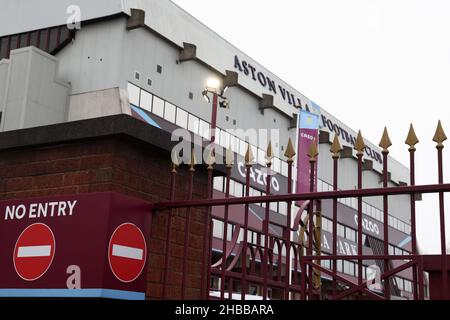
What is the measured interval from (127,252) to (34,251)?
724mm

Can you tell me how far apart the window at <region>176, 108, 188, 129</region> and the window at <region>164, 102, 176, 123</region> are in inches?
17.3

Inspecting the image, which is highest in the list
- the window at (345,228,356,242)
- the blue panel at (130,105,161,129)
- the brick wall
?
the blue panel at (130,105,161,129)

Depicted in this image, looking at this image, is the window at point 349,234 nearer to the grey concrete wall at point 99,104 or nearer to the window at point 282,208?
the window at point 282,208

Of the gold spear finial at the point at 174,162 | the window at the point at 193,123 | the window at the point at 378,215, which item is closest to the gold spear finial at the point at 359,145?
the gold spear finial at the point at 174,162

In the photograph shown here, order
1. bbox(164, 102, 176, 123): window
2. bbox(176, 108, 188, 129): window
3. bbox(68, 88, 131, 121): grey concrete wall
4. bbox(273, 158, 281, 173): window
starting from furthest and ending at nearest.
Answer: bbox(273, 158, 281, 173): window → bbox(176, 108, 188, 129): window → bbox(164, 102, 176, 123): window → bbox(68, 88, 131, 121): grey concrete wall

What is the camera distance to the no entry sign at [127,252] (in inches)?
166

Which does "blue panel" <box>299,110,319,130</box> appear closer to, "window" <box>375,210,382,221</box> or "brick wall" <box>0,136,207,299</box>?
"brick wall" <box>0,136,207,299</box>

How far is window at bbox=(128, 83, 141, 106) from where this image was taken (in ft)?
96.7

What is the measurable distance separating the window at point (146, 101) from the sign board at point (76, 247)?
1022 inches

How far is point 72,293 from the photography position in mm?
4168

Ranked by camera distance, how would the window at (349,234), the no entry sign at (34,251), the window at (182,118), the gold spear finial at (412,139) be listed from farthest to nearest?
the window at (349,234), the window at (182,118), the no entry sign at (34,251), the gold spear finial at (412,139)

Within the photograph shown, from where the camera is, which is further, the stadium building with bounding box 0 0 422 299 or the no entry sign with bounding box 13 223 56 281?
the stadium building with bounding box 0 0 422 299

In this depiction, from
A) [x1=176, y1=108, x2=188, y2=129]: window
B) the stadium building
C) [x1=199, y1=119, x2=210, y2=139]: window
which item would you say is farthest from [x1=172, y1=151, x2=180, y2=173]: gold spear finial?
[x1=199, y1=119, x2=210, y2=139]: window

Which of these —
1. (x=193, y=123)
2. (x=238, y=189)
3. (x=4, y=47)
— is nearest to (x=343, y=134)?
(x=238, y=189)
